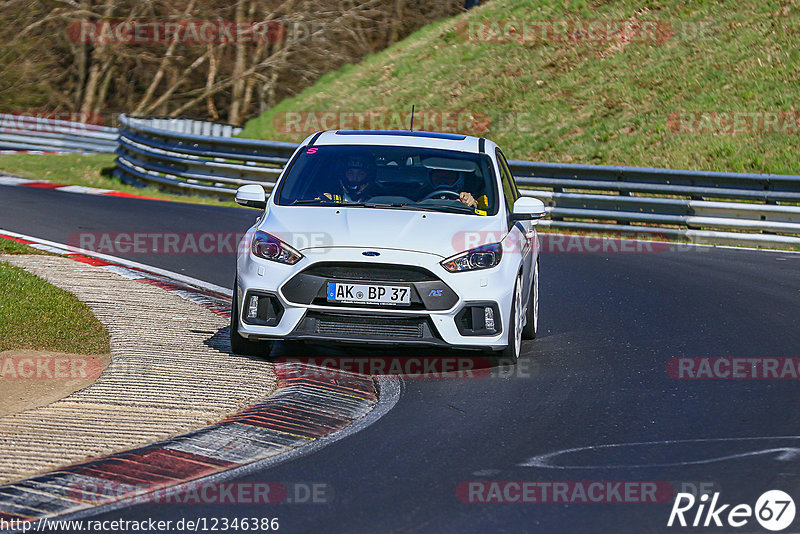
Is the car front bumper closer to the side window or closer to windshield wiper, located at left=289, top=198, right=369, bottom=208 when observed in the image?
windshield wiper, located at left=289, top=198, right=369, bottom=208

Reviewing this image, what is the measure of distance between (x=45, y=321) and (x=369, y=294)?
2.89 metres

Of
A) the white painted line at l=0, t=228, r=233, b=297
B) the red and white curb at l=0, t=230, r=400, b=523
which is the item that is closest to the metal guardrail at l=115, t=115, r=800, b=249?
the white painted line at l=0, t=228, r=233, b=297

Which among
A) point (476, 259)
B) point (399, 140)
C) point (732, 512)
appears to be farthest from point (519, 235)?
point (732, 512)

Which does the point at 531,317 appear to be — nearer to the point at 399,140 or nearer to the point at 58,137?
the point at 399,140

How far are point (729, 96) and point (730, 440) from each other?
2133cm

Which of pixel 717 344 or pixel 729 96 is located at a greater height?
pixel 729 96

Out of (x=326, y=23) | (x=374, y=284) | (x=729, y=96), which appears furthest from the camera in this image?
(x=326, y=23)

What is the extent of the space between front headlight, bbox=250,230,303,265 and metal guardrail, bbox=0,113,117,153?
78.1 ft

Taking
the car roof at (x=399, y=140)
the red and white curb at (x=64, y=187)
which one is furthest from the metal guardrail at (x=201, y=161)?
the car roof at (x=399, y=140)

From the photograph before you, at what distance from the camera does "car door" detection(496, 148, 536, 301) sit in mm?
8859

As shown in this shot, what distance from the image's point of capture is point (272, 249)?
828 cm

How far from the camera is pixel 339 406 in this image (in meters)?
7.18

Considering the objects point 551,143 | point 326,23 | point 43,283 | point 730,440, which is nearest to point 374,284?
point 730,440

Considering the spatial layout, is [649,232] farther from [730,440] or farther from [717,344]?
[730,440]
